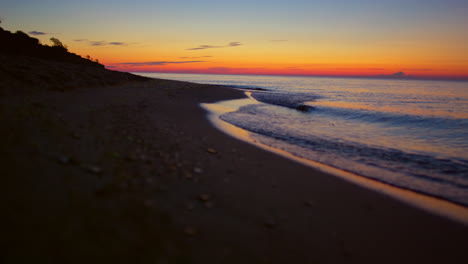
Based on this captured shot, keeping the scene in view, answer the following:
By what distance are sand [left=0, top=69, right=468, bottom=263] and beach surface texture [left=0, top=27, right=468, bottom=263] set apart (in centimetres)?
2

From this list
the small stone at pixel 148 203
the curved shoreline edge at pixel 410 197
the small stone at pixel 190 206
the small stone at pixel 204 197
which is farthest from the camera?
the curved shoreline edge at pixel 410 197

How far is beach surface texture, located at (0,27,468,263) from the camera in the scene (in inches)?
102

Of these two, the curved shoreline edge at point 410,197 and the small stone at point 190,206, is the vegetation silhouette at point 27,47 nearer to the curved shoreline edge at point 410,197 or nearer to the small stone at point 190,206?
the small stone at point 190,206

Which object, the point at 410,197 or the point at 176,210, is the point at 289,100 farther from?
the point at 176,210

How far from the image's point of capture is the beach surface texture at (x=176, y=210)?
8.48 ft

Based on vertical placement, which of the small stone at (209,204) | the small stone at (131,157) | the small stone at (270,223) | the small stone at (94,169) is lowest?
the small stone at (270,223)

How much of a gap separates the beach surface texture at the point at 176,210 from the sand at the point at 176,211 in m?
0.02

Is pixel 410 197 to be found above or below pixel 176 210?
below

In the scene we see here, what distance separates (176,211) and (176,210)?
3 cm

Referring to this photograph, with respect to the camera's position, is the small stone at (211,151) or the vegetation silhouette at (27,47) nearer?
the small stone at (211,151)

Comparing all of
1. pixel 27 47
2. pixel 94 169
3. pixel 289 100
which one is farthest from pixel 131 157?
pixel 27 47

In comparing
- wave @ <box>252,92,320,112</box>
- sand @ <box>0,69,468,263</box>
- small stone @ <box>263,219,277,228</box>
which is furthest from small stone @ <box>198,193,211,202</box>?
wave @ <box>252,92,320,112</box>

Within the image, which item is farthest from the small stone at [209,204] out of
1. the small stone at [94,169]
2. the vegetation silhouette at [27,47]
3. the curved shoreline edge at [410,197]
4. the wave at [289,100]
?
the vegetation silhouette at [27,47]

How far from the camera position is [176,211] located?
141 inches
